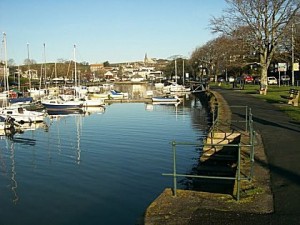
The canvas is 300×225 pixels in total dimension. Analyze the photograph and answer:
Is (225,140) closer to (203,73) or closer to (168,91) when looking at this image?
(168,91)

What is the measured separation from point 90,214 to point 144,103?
47.3 meters

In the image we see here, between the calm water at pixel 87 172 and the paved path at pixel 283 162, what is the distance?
3.94 meters

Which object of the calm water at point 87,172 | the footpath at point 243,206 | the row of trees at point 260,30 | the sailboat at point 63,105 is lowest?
the calm water at point 87,172

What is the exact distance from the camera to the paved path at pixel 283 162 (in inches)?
311

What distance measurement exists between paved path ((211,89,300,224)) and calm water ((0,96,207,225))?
394cm

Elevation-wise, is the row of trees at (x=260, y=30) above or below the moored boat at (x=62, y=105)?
above

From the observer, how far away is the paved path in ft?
25.9

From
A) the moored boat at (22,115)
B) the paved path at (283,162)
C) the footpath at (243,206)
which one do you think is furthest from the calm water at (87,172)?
the moored boat at (22,115)

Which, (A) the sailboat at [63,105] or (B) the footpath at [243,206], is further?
(A) the sailboat at [63,105]

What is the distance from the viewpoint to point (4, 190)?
15.1 m

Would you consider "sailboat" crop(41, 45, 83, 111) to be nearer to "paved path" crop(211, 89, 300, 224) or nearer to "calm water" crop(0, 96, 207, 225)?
"calm water" crop(0, 96, 207, 225)

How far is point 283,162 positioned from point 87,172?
8722 millimetres

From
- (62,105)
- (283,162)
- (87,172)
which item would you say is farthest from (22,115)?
(283,162)

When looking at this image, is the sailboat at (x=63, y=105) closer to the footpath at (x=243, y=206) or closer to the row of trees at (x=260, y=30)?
the row of trees at (x=260, y=30)
